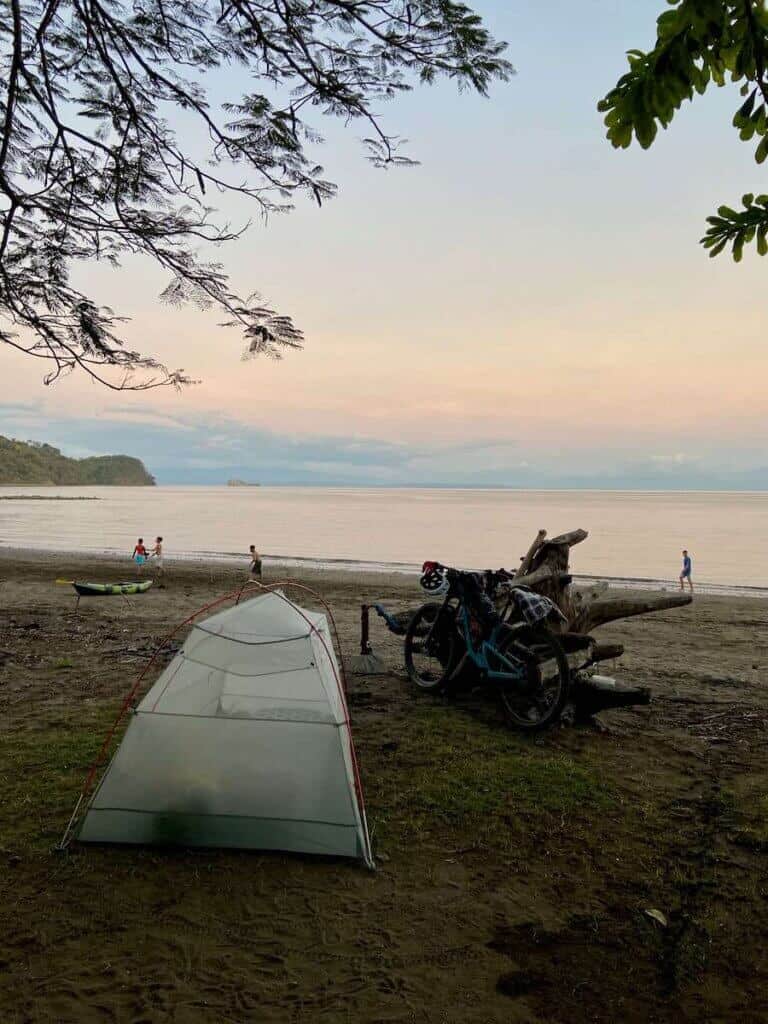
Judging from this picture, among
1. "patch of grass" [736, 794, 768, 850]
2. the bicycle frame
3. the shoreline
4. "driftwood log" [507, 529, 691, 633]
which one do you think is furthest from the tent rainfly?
the shoreline

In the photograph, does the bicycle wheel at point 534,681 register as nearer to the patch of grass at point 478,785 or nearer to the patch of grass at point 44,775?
the patch of grass at point 478,785

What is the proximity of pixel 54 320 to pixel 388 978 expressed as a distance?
637cm

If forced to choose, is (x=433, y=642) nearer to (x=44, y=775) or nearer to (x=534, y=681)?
(x=534, y=681)

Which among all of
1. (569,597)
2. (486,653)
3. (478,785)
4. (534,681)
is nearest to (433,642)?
(486,653)

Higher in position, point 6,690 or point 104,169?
point 104,169

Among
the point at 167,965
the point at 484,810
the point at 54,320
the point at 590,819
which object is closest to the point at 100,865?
the point at 167,965

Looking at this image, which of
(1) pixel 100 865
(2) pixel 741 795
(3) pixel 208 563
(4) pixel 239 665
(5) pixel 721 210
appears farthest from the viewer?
(3) pixel 208 563

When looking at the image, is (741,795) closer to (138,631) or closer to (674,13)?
(674,13)

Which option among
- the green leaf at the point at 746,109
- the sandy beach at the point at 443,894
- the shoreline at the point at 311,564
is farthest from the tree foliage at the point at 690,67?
the shoreline at the point at 311,564

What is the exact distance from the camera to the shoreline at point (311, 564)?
88.7 feet

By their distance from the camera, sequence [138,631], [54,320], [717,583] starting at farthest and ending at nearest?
[717,583], [138,631], [54,320]

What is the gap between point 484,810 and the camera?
5.72 metres

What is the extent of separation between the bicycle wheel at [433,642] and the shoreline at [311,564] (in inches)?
696

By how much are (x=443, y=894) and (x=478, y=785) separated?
177 centimetres
